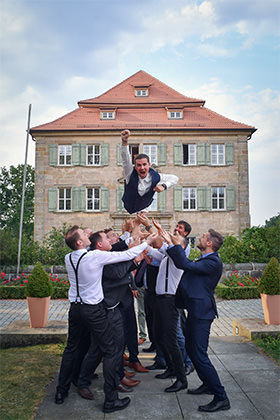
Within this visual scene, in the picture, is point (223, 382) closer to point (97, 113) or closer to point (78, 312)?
point (78, 312)

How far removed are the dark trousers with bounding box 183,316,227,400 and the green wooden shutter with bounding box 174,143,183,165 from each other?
78.0 feet

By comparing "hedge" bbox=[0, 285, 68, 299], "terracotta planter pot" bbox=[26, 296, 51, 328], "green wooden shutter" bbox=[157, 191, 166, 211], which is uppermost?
"green wooden shutter" bbox=[157, 191, 166, 211]

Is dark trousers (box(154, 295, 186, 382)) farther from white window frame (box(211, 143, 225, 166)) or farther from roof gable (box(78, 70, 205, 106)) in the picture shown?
roof gable (box(78, 70, 205, 106))

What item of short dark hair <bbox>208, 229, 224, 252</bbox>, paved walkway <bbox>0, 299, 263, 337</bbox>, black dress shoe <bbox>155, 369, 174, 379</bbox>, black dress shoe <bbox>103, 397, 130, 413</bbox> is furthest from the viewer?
Result: paved walkway <bbox>0, 299, 263, 337</bbox>

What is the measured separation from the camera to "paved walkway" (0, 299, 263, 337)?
1052 centimetres

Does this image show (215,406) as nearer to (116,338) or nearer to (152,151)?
(116,338)

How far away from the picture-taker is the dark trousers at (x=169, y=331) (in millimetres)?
5246

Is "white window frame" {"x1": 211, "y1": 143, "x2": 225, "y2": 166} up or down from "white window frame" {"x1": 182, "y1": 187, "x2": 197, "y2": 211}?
up

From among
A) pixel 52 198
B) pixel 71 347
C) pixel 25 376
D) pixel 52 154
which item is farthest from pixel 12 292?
pixel 52 154

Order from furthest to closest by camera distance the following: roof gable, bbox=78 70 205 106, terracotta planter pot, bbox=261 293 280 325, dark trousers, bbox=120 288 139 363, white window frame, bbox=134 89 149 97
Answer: white window frame, bbox=134 89 149 97
roof gable, bbox=78 70 205 106
terracotta planter pot, bbox=261 293 280 325
dark trousers, bbox=120 288 139 363

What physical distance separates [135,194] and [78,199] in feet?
73.9

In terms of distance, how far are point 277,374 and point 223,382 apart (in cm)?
93

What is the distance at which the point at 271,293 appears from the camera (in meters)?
8.38

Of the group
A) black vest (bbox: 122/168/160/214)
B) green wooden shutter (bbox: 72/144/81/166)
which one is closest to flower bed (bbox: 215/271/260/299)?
black vest (bbox: 122/168/160/214)
